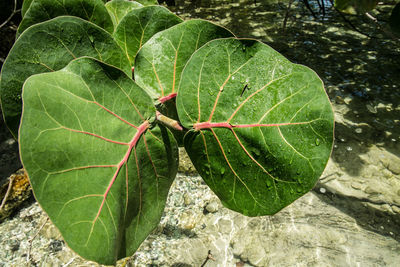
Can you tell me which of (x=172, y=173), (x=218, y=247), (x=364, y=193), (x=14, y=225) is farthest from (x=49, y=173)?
(x=364, y=193)

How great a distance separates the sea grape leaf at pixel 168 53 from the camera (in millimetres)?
637

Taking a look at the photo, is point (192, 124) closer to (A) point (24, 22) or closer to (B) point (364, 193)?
(A) point (24, 22)

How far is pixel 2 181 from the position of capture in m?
2.46

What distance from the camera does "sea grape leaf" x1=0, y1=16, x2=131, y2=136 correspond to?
1.83 feet

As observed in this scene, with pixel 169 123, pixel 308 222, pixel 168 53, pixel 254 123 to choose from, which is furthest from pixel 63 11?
pixel 308 222

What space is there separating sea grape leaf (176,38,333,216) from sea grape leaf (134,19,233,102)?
90 mm

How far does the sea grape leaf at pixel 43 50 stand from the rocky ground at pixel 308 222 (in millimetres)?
1635

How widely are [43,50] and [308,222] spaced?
2234mm

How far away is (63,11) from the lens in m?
0.70

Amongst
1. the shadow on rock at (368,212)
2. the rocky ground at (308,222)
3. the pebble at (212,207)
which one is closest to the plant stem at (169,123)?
the rocky ground at (308,222)

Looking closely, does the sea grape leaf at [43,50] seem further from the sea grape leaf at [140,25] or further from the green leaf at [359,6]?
the green leaf at [359,6]

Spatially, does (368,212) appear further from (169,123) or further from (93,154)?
(93,154)

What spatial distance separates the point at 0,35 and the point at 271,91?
2544 mm

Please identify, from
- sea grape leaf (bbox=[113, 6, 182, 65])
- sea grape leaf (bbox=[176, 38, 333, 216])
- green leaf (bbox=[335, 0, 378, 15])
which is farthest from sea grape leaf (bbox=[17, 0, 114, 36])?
green leaf (bbox=[335, 0, 378, 15])
